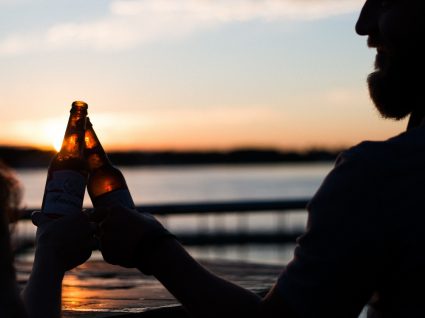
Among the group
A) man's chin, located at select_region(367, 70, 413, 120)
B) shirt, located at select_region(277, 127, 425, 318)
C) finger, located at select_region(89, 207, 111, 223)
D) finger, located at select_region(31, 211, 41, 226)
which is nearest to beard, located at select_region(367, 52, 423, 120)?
man's chin, located at select_region(367, 70, 413, 120)

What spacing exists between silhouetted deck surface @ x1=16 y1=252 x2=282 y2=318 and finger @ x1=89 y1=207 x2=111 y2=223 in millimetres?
644

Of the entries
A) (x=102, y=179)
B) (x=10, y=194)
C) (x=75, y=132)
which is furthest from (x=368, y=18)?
(x=75, y=132)

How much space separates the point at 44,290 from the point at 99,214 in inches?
10.2

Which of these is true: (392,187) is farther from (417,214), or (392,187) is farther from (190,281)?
(190,281)

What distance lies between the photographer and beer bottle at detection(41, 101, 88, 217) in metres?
2.81

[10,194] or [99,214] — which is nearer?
[10,194]

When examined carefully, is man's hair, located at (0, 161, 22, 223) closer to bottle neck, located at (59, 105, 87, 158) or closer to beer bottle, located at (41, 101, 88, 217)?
beer bottle, located at (41, 101, 88, 217)

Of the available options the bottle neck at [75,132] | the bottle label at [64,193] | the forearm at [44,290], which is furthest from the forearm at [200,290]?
the bottle neck at [75,132]

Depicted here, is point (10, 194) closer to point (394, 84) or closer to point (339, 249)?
point (339, 249)

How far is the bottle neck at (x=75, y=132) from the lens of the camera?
322 cm

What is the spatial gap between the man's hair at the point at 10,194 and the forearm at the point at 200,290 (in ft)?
1.24

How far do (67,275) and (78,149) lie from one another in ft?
5.71

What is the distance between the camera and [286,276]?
2.19 meters

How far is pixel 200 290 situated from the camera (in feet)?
7.73
